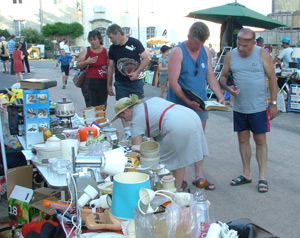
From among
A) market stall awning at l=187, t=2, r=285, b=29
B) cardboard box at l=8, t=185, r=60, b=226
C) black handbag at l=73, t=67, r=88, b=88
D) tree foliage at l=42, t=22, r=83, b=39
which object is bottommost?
cardboard box at l=8, t=185, r=60, b=226

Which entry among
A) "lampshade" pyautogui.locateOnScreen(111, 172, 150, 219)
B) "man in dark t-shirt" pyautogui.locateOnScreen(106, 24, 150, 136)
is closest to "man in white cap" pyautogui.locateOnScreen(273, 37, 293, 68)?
"man in dark t-shirt" pyautogui.locateOnScreen(106, 24, 150, 136)

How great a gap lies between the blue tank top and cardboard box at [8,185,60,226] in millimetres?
1751

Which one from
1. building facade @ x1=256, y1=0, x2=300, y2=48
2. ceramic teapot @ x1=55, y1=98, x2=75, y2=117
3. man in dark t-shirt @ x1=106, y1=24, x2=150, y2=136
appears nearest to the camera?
ceramic teapot @ x1=55, y1=98, x2=75, y2=117

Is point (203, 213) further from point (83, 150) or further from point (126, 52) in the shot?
point (126, 52)

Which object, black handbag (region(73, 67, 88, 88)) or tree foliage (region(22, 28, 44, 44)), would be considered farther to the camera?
tree foliage (region(22, 28, 44, 44))

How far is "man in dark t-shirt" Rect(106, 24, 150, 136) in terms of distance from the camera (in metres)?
5.24

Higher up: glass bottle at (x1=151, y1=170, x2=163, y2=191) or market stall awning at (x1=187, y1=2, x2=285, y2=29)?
market stall awning at (x1=187, y1=2, x2=285, y2=29)

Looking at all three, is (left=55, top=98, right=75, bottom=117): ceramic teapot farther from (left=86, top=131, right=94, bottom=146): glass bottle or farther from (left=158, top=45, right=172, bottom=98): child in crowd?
(left=158, top=45, right=172, bottom=98): child in crowd

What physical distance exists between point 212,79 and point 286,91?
246 inches

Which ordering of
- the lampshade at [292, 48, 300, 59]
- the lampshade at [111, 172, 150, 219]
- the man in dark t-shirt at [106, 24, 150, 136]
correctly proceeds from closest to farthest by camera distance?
the lampshade at [111, 172, 150, 219], the man in dark t-shirt at [106, 24, 150, 136], the lampshade at [292, 48, 300, 59]

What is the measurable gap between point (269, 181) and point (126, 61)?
2462 mm

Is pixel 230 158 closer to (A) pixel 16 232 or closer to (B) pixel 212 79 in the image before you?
(B) pixel 212 79

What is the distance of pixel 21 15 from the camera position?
38656mm

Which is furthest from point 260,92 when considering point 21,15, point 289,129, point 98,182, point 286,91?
point 21,15
